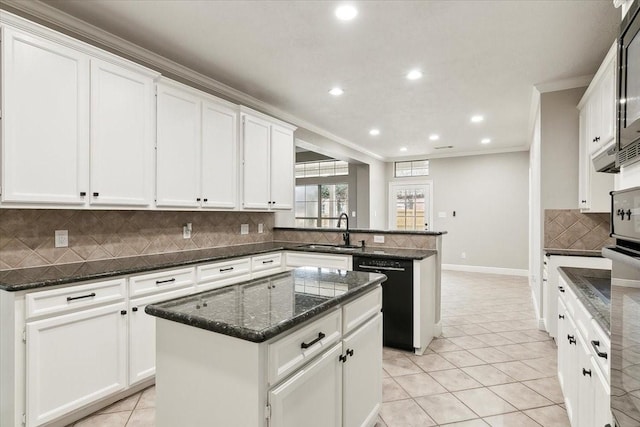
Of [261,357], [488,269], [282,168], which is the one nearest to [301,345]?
[261,357]

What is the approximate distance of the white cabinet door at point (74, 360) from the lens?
6.31ft

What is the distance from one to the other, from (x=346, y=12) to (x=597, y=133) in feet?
7.89

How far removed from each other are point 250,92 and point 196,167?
1378mm

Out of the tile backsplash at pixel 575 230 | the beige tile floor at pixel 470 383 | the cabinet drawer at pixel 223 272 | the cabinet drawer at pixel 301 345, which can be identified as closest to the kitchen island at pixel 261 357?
the cabinet drawer at pixel 301 345

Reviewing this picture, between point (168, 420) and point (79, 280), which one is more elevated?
point (79, 280)

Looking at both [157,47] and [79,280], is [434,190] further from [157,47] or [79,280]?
[79,280]

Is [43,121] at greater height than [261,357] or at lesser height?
greater

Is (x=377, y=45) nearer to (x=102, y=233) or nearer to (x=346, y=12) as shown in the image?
(x=346, y=12)

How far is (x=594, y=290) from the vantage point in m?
1.72

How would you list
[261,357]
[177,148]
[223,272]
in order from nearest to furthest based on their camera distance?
[261,357] < [177,148] < [223,272]

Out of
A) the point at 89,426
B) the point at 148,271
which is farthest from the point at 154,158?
the point at 89,426

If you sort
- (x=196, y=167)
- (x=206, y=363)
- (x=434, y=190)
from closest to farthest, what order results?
(x=206, y=363) → (x=196, y=167) → (x=434, y=190)

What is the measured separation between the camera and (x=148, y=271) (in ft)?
8.18

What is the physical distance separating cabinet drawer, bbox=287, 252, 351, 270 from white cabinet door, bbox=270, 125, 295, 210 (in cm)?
72
